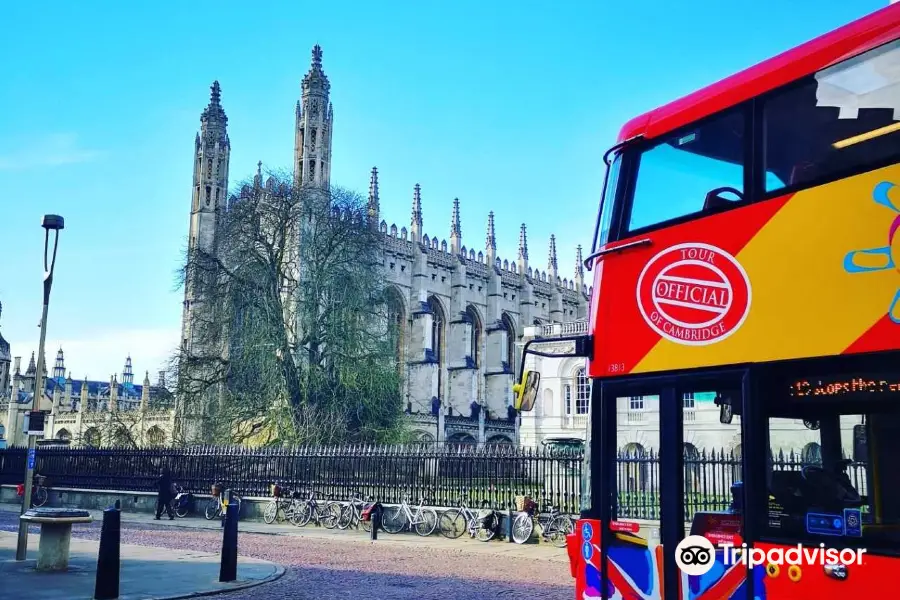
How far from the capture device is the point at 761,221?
5270 mm

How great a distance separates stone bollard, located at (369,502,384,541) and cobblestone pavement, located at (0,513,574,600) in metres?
0.52

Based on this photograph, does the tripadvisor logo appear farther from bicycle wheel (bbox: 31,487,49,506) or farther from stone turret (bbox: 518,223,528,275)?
Answer: stone turret (bbox: 518,223,528,275)

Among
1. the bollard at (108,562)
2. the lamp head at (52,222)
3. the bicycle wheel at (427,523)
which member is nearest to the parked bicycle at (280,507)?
the bicycle wheel at (427,523)

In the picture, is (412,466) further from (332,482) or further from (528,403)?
(528,403)

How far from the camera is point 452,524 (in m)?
18.9

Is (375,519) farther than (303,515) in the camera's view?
No

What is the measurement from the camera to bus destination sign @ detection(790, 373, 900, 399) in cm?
454

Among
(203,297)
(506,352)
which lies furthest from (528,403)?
(506,352)

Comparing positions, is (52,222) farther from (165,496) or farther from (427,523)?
(165,496)

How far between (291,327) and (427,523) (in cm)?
1397

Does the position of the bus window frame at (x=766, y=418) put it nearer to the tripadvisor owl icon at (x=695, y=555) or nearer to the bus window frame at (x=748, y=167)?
the tripadvisor owl icon at (x=695, y=555)

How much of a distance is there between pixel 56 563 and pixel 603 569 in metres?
8.52

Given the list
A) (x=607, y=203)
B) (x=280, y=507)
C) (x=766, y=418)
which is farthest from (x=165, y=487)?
(x=766, y=418)

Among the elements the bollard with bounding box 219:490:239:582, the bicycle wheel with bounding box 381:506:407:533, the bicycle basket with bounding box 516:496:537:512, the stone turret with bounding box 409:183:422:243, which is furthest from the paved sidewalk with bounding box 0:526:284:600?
the stone turret with bounding box 409:183:422:243
